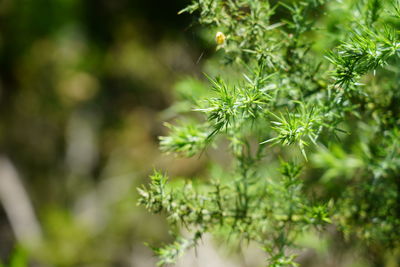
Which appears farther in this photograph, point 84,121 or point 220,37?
point 84,121

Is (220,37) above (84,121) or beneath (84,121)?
beneath

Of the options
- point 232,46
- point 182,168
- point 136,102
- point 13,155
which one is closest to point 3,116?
point 13,155

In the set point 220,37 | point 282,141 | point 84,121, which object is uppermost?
point 84,121

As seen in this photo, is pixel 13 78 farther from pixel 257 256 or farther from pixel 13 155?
pixel 257 256

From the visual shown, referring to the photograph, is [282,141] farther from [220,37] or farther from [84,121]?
[84,121]

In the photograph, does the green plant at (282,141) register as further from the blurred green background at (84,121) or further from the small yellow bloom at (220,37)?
the blurred green background at (84,121)

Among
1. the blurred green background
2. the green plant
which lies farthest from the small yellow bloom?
the blurred green background

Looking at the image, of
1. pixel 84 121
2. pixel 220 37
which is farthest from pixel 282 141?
pixel 84 121

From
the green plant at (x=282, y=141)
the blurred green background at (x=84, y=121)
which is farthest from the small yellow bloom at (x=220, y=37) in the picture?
the blurred green background at (x=84, y=121)
